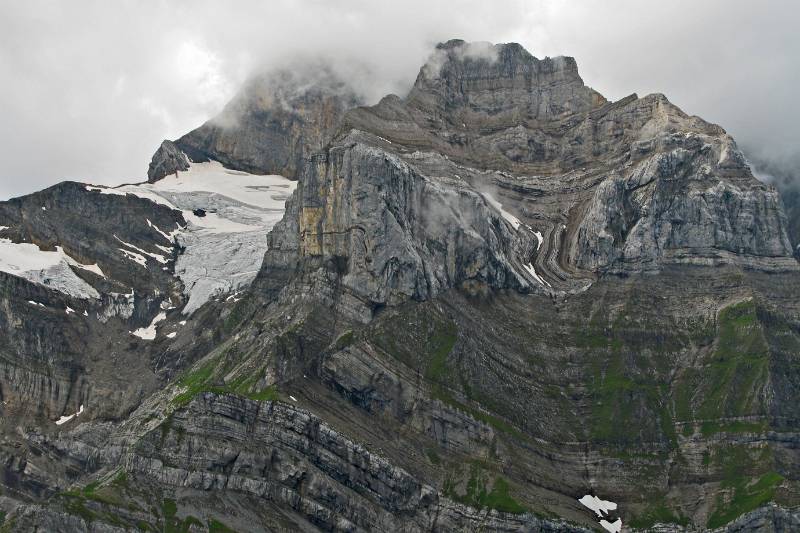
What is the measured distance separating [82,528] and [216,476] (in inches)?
784

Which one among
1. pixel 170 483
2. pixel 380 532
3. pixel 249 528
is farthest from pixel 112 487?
pixel 380 532

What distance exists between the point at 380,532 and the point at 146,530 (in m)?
32.6

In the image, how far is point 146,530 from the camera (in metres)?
191

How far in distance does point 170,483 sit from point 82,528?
1456 centimetres

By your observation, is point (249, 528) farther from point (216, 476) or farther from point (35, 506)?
point (35, 506)

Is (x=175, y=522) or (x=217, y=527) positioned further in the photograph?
(x=175, y=522)

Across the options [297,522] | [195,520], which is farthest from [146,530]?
[297,522]

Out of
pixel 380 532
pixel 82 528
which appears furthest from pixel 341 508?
pixel 82 528

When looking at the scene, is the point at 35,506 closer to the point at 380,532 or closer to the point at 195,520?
the point at 195,520

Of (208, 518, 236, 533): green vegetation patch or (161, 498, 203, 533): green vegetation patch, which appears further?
(208, 518, 236, 533): green vegetation patch

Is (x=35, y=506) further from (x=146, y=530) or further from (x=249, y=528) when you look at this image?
(x=249, y=528)

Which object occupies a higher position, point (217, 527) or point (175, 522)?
point (217, 527)

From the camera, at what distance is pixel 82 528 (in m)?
190

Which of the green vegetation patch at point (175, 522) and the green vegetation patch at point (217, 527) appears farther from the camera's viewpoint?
the green vegetation patch at point (217, 527)
